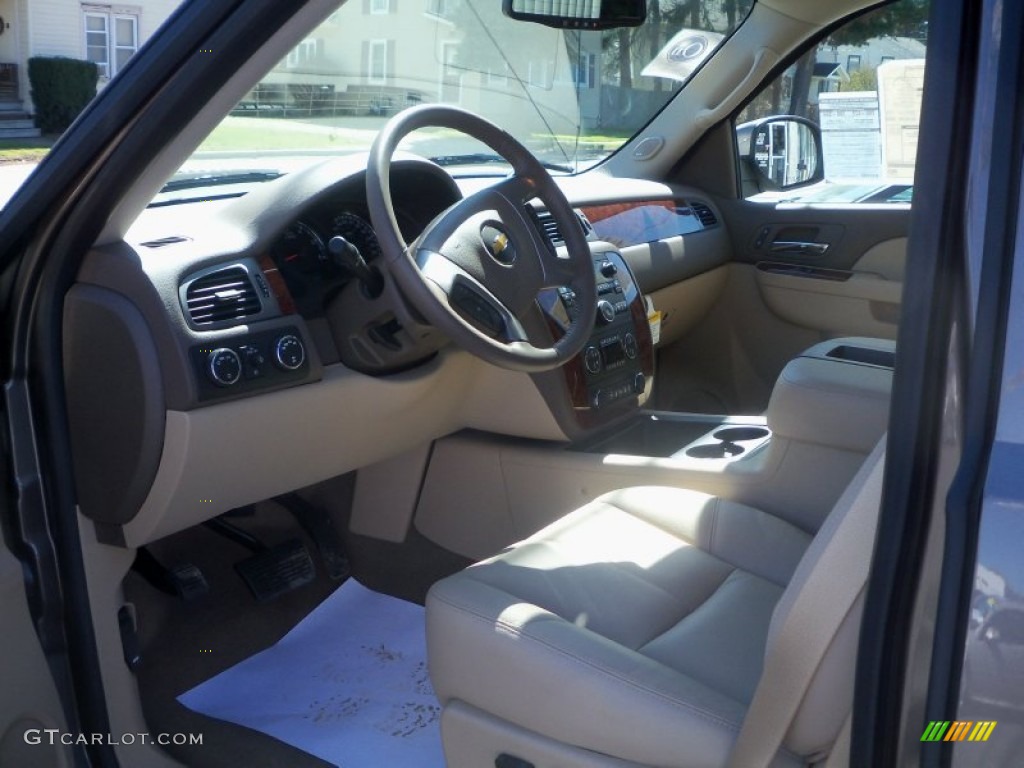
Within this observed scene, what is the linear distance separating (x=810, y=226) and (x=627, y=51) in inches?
33.1

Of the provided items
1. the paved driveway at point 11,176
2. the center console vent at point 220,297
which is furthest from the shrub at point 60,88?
the center console vent at point 220,297

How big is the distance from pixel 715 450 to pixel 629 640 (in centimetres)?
94

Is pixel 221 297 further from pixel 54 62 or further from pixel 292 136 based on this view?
pixel 54 62

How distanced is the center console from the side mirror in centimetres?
129

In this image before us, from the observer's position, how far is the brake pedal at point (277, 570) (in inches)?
106

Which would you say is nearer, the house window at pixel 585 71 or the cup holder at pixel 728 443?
the cup holder at pixel 728 443

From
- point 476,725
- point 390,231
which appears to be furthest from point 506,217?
point 476,725

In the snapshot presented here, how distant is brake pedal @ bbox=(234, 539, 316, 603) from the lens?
269 cm

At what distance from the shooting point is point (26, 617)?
5.98 feet

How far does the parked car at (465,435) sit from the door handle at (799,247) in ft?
0.61

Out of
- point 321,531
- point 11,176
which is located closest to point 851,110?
point 321,531

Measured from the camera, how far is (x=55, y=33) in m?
3.32

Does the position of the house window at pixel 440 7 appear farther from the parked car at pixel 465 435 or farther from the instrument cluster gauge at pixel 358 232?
the instrument cluster gauge at pixel 358 232

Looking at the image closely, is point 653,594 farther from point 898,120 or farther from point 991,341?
point 898,120
